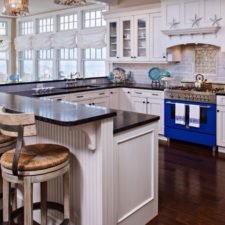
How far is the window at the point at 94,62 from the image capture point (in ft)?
25.5

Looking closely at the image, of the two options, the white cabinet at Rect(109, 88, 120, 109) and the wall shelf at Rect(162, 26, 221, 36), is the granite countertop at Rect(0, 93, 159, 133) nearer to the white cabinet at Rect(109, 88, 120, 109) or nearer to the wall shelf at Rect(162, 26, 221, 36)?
the wall shelf at Rect(162, 26, 221, 36)

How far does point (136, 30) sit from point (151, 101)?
152 centimetres

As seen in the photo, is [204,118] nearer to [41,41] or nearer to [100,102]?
[100,102]

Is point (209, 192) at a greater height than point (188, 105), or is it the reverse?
point (188, 105)

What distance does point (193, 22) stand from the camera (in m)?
5.23

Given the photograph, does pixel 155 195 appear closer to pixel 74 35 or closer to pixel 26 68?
pixel 74 35

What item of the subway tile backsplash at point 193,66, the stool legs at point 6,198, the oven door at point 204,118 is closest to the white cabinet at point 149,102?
the oven door at point 204,118

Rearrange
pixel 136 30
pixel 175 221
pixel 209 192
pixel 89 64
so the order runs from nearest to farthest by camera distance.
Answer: pixel 175 221 < pixel 209 192 < pixel 136 30 < pixel 89 64

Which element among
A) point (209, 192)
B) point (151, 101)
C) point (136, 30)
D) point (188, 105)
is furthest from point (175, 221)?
point (136, 30)

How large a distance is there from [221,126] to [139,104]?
5.58 ft

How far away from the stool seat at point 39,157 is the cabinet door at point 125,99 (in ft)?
12.9

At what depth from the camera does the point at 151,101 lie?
5879mm

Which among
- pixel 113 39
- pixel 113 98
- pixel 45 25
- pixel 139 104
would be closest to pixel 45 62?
pixel 45 25

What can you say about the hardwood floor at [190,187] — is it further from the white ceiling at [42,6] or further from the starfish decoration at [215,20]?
the white ceiling at [42,6]
